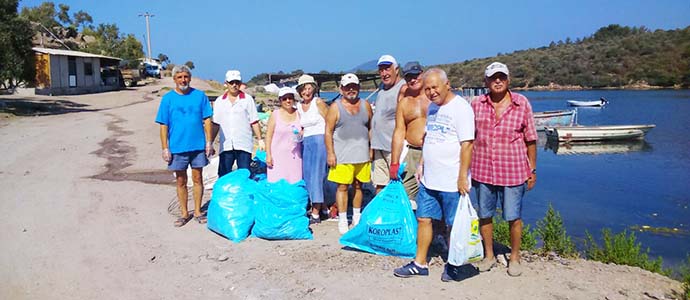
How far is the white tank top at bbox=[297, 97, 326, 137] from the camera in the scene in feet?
18.9

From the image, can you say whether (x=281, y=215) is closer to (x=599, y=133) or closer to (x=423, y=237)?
(x=423, y=237)

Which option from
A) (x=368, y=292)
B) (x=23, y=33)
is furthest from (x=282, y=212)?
(x=23, y=33)

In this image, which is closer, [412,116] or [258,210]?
[412,116]

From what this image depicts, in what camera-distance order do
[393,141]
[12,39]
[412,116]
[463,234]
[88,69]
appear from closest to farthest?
[463,234]
[393,141]
[412,116]
[12,39]
[88,69]

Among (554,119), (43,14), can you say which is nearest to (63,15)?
(43,14)

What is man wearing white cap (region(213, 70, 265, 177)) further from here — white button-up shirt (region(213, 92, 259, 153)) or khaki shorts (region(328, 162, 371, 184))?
khaki shorts (region(328, 162, 371, 184))

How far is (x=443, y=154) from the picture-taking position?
4039 millimetres

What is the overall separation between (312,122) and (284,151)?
1.44 ft

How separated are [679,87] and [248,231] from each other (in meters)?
67.1

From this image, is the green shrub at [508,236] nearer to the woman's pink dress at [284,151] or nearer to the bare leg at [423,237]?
the bare leg at [423,237]

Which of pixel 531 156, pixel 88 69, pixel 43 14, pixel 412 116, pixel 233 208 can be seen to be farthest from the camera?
pixel 43 14

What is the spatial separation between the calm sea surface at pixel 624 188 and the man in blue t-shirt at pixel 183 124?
6392 millimetres

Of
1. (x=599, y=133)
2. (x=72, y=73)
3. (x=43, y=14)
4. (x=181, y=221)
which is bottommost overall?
(x=599, y=133)

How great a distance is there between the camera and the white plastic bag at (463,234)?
3.96 metres
